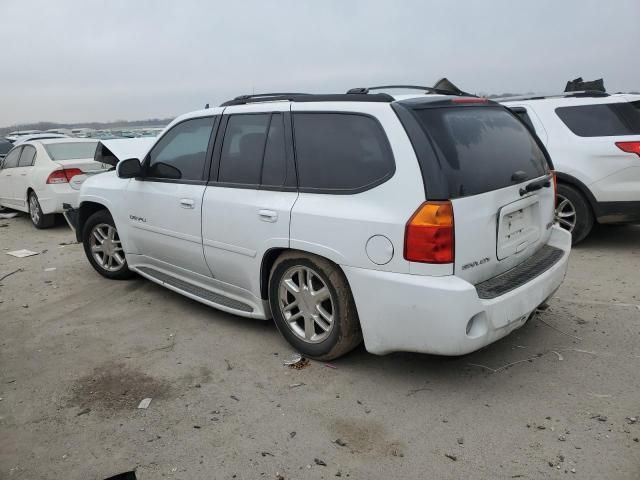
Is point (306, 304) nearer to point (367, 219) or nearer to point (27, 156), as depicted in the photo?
point (367, 219)

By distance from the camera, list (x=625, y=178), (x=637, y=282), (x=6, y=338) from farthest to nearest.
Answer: (x=625, y=178)
(x=637, y=282)
(x=6, y=338)

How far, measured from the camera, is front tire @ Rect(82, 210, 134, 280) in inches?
222

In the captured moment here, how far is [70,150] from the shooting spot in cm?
941

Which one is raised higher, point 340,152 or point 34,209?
point 340,152

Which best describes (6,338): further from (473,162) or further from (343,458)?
(473,162)

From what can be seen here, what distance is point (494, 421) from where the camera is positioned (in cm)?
302

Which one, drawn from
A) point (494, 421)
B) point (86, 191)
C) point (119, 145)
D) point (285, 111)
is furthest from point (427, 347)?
point (119, 145)

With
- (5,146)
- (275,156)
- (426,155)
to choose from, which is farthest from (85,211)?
(5,146)

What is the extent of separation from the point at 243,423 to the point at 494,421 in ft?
4.65

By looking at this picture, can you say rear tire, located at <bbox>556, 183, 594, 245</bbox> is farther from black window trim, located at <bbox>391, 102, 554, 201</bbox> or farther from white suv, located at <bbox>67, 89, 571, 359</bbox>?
black window trim, located at <bbox>391, 102, 554, 201</bbox>

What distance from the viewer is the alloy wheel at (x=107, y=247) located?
5.64m

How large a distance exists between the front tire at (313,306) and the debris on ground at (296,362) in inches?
2.6

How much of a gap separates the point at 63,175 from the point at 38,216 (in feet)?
3.13

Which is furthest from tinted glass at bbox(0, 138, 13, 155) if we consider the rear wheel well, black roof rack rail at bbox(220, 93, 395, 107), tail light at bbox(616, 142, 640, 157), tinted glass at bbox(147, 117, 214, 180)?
tail light at bbox(616, 142, 640, 157)
